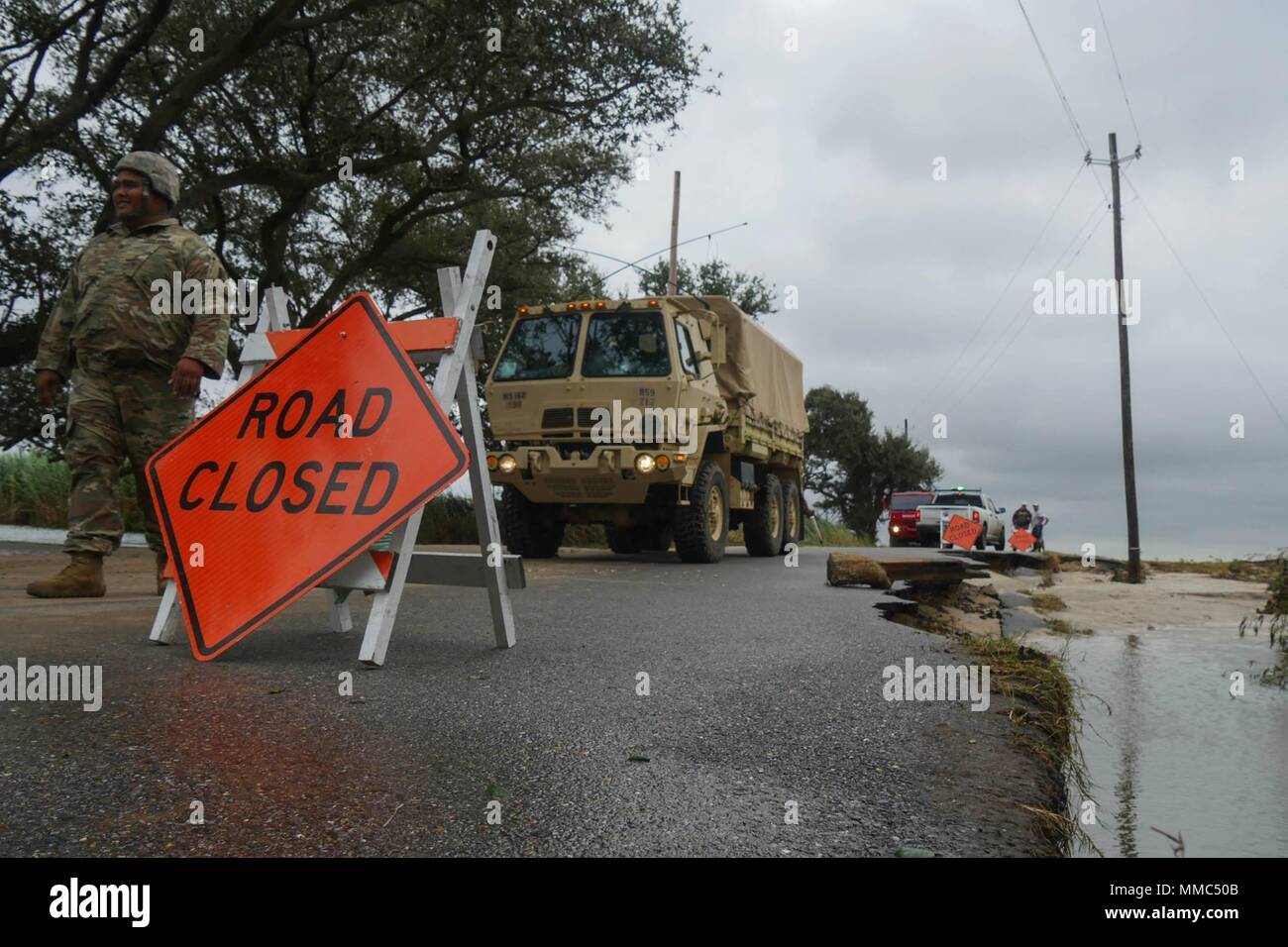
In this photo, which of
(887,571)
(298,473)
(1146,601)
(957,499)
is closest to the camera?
(298,473)

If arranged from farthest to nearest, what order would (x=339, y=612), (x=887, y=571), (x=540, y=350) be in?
1. (x=540, y=350)
2. (x=887, y=571)
3. (x=339, y=612)

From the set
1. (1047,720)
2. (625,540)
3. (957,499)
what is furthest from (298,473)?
(957,499)

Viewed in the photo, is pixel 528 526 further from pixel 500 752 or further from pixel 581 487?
pixel 500 752

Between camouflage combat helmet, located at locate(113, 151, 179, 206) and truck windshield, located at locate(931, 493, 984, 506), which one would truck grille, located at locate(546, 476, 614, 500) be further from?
truck windshield, located at locate(931, 493, 984, 506)

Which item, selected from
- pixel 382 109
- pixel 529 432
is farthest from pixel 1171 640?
pixel 382 109

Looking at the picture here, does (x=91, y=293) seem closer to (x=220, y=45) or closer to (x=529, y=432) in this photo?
(x=529, y=432)

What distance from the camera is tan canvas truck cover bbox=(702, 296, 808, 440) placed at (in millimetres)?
13086

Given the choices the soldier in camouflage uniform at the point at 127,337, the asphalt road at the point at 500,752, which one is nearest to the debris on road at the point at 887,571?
the asphalt road at the point at 500,752

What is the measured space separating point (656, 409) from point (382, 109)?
662 centimetres

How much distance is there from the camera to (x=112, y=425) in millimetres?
5465

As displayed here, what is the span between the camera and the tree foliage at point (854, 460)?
53.1 meters

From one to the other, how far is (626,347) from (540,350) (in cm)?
102

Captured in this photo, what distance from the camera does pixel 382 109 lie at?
14242 millimetres

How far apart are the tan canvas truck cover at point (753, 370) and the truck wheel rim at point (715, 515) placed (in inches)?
62.7
